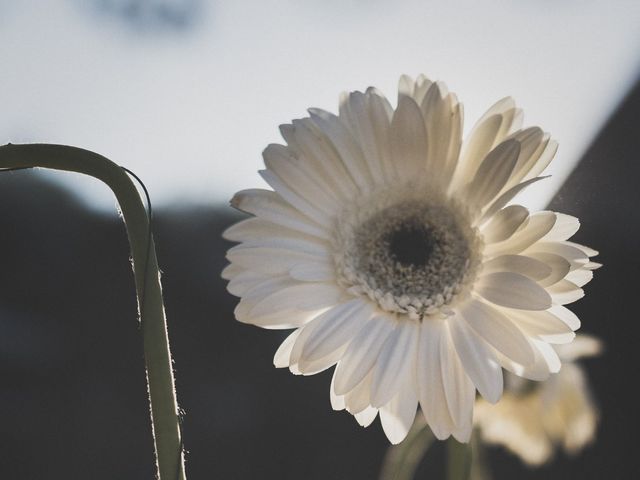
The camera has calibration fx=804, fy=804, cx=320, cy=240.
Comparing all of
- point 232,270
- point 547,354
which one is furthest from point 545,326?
point 232,270

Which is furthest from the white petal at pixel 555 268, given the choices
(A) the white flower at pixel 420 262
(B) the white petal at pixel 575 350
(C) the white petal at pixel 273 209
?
(B) the white petal at pixel 575 350

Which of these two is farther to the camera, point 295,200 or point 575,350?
point 575,350

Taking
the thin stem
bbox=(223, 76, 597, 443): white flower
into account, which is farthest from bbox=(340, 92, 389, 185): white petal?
the thin stem

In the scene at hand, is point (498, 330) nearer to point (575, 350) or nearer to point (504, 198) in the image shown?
point (504, 198)

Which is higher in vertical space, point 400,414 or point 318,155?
point 318,155

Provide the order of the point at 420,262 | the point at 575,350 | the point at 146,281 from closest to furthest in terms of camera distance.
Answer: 1. the point at 146,281
2. the point at 420,262
3. the point at 575,350

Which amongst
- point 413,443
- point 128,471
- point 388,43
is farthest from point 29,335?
point 413,443
